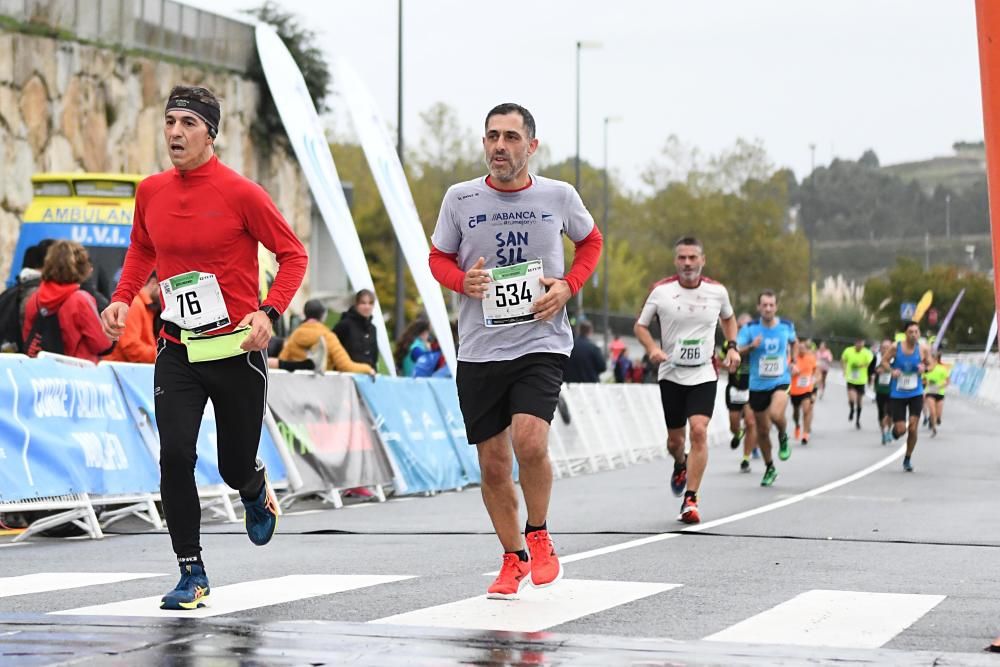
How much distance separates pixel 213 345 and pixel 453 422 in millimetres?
11473

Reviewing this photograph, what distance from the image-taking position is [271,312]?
7078 mm

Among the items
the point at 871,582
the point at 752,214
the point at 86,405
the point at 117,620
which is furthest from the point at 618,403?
the point at 752,214

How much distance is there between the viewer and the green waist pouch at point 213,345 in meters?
6.99

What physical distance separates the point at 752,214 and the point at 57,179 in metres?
99.9

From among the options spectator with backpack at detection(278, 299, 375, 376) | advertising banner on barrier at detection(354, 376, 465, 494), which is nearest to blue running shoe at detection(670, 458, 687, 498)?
advertising banner on barrier at detection(354, 376, 465, 494)

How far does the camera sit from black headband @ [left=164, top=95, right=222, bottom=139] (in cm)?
706

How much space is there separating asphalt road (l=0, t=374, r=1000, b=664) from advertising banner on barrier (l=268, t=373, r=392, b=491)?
419 mm

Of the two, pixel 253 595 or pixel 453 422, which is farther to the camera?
pixel 453 422

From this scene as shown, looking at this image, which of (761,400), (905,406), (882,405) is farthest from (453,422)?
(882,405)

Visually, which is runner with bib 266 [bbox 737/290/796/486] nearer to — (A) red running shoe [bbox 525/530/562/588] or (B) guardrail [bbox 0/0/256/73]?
(A) red running shoe [bbox 525/530/562/588]

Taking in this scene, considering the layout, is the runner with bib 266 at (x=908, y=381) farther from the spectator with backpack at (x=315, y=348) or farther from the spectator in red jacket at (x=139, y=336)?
the spectator in red jacket at (x=139, y=336)

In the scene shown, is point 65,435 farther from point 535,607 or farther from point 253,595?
point 535,607

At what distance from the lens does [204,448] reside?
13.4 meters

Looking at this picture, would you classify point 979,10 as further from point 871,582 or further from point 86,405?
point 86,405
